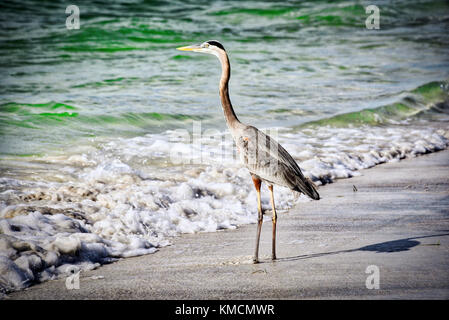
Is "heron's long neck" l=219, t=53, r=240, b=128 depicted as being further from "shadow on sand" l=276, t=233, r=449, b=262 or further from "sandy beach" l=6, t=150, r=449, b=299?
"shadow on sand" l=276, t=233, r=449, b=262

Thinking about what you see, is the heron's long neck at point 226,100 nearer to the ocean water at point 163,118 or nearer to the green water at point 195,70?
the ocean water at point 163,118

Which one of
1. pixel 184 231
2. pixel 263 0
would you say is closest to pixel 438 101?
pixel 184 231

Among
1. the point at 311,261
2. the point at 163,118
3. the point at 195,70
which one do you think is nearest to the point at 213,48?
the point at 311,261

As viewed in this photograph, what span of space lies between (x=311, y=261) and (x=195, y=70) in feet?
46.1

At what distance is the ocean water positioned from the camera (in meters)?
6.31

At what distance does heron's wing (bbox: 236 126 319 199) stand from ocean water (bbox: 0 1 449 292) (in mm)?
1263

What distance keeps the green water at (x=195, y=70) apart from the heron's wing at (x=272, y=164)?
518cm

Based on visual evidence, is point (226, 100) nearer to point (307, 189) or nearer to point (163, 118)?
point (307, 189)

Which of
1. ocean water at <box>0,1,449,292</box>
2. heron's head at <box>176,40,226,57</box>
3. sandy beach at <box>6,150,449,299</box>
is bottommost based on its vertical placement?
sandy beach at <box>6,150,449,299</box>

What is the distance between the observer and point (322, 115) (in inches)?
536

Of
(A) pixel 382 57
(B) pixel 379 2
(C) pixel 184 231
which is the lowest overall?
(C) pixel 184 231

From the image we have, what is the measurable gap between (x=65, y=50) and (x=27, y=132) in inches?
434

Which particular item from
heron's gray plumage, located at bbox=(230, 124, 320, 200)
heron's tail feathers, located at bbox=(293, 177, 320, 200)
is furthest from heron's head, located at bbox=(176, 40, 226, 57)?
heron's tail feathers, located at bbox=(293, 177, 320, 200)

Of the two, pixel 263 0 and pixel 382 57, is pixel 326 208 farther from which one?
pixel 263 0
